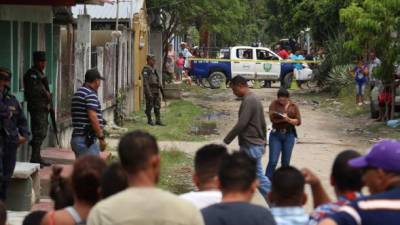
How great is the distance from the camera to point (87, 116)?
9883 millimetres

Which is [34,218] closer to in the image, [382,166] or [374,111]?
[382,166]

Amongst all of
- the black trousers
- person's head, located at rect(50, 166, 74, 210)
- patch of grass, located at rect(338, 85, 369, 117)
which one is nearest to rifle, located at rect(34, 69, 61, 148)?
the black trousers

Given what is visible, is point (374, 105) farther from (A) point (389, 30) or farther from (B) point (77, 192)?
(B) point (77, 192)

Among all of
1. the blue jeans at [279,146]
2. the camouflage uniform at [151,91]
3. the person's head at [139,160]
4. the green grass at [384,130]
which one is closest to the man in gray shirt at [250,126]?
the blue jeans at [279,146]

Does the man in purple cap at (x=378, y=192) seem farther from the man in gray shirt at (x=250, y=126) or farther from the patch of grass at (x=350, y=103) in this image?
the patch of grass at (x=350, y=103)

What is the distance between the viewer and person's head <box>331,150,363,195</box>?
445 cm

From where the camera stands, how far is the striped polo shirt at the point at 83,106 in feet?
32.2

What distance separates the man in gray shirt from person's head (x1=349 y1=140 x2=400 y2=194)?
19.2 feet

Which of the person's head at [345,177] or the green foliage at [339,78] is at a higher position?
the green foliage at [339,78]

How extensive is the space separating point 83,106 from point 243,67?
26728 mm

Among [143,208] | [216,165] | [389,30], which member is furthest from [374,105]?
[143,208]

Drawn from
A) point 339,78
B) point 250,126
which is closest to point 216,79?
point 339,78

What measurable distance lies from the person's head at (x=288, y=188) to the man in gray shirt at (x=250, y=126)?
205 inches

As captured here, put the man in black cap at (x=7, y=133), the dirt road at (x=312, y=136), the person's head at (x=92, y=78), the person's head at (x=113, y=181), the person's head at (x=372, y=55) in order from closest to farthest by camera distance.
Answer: the person's head at (x=113, y=181) → the man in black cap at (x=7, y=133) → the person's head at (x=92, y=78) → the dirt road at (x=312, y=136) → the person's head at (x=372, y=55)
